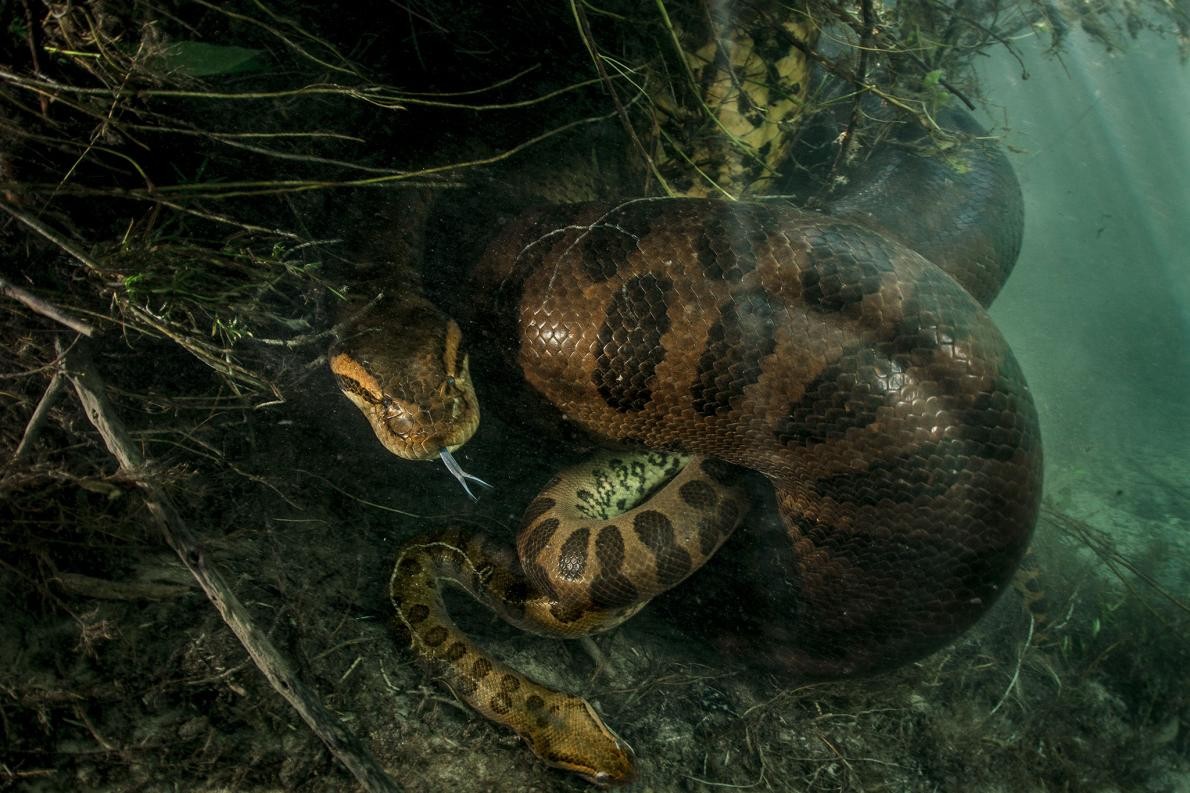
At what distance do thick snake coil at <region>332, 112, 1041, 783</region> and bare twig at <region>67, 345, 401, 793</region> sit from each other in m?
0.93

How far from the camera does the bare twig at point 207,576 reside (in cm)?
213

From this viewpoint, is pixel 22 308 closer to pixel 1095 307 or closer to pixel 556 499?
pixel 556 499

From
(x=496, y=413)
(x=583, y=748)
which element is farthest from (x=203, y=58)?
(x=583, y=748)

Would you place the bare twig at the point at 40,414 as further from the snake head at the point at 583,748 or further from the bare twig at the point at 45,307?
the snake head at the point at 583,748

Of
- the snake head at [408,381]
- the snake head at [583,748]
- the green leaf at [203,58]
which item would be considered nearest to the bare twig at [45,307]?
the green leaf at [203,58]

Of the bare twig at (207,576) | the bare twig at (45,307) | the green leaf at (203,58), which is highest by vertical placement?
the green leaf at (203,58)

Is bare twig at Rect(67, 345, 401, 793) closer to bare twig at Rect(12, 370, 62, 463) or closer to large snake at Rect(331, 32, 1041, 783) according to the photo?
bare twig at Rect(12, 370, 62, 463)

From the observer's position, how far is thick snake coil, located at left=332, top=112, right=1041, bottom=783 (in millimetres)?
2912

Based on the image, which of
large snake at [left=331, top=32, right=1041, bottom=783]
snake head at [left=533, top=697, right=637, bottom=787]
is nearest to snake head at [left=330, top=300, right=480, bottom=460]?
large snake at [left=331, top=32, right=1041, bottom=783]

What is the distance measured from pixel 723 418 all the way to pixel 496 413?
4.20 ft

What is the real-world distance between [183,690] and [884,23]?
5.37m

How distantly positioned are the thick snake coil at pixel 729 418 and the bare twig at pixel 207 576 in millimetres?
926

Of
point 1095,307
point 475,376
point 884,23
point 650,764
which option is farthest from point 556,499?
point 1095,307

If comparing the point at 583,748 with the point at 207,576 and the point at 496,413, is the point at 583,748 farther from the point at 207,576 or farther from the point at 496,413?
the point at 207,576
